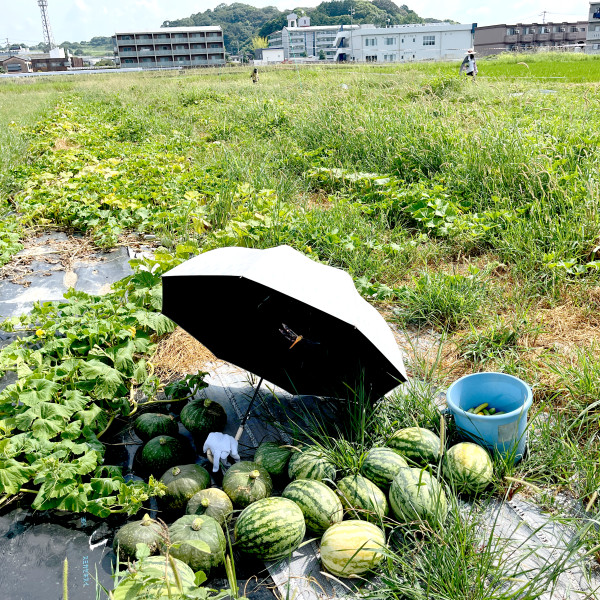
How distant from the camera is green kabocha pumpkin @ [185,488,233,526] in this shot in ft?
7.35

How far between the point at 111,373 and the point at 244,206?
3.49 meters

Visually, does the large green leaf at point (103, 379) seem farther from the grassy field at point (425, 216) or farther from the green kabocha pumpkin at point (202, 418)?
the grassy field at point (425, 216)

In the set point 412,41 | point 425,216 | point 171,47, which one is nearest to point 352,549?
point 425,216

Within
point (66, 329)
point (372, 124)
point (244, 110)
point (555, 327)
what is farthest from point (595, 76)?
point (66, 329)

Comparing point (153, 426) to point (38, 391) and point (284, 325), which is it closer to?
point (38, 391)

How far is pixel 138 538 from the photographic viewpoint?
2.09 metres

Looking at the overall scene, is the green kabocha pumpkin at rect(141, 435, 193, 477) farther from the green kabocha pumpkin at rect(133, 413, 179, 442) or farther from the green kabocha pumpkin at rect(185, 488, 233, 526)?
the green kabocha pumpkin at rect(185, 488, 233, 526)

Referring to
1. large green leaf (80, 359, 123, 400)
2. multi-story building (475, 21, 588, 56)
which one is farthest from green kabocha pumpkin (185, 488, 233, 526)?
multi-story building (475, 21, 588, 56)

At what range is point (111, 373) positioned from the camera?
288 centimetres

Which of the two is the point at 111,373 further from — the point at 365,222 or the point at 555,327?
the point at 365,222

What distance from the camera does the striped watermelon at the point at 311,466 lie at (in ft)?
7.86

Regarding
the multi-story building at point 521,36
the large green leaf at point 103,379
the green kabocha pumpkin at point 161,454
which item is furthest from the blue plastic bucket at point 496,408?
the multi-story building at point 521,36

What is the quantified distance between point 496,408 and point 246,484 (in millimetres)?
1390

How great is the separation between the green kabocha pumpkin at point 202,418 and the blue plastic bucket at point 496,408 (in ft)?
4.05
